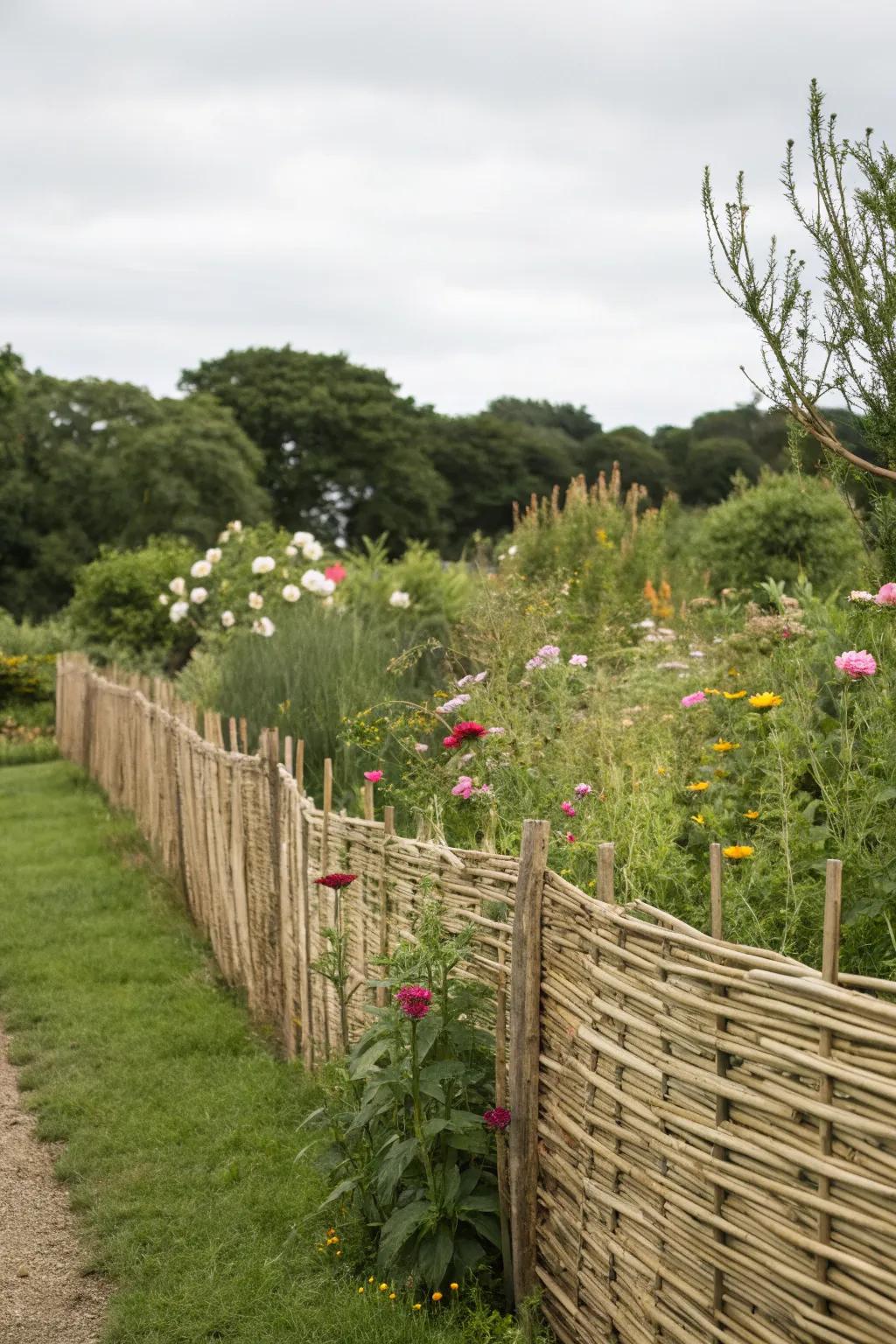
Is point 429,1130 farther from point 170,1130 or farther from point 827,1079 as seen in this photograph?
point 170,1130

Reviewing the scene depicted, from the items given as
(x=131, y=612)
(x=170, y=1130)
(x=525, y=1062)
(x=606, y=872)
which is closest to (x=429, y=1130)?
(x=525, y=1062)

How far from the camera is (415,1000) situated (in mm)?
3375

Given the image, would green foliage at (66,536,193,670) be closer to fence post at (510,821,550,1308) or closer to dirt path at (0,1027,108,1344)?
dirt path at (0,1027,108,1344)

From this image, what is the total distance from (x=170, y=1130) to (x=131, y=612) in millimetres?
15508

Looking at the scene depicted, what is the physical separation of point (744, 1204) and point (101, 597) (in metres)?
18.9

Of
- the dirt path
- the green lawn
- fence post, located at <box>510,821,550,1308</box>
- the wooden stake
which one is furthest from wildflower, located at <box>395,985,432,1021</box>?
the dirt path

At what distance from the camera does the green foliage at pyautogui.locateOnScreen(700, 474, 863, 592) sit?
12.1 m

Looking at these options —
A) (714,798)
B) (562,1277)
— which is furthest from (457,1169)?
(714,798)

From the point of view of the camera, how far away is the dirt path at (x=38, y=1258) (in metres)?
3.72

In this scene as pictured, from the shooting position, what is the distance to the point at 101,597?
66.7 ft

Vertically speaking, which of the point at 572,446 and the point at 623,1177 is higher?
the point at 572,446

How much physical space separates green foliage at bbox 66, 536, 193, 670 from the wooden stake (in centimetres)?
1638

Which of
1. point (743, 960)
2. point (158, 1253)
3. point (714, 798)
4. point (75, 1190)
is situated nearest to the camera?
point (743, 960)

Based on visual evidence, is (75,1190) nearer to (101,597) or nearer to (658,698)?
(658,698)
